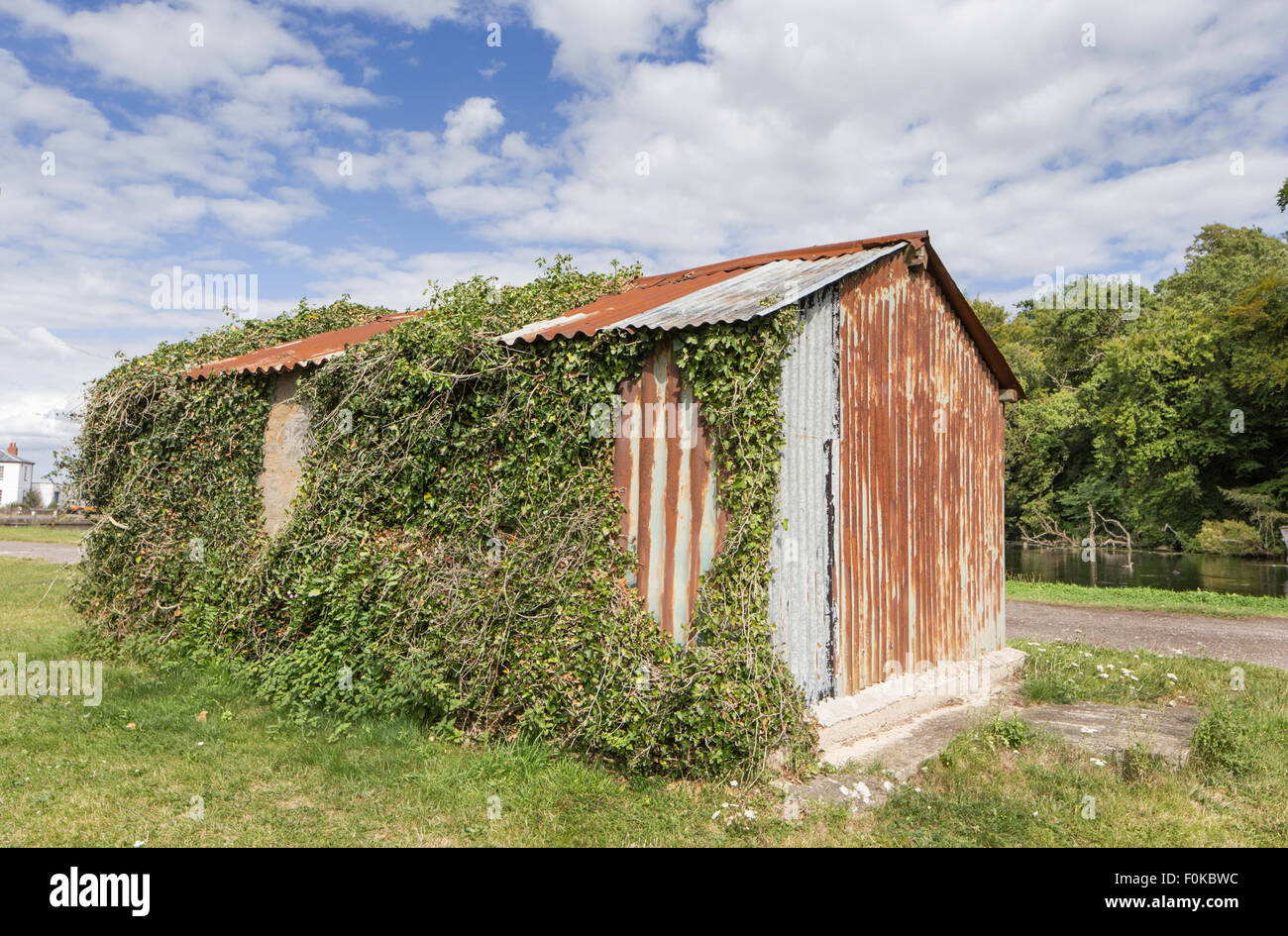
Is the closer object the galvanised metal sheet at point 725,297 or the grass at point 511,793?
the grass at point 511,793

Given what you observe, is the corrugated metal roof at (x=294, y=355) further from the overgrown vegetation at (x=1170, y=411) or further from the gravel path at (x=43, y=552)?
the overgrown vegetation at (x=1170, y=411)

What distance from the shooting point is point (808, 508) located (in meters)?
6.23

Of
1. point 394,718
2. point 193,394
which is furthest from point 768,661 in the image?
point 193,394

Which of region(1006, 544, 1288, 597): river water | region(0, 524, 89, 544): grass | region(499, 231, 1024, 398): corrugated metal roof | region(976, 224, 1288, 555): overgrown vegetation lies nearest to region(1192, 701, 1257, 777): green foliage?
region(499, 231, 1024, 398): corrugated metal roof

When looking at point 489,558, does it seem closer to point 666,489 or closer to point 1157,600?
point 666,489

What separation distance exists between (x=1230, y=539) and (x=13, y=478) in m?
109

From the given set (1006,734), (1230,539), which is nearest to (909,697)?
(1006,734)

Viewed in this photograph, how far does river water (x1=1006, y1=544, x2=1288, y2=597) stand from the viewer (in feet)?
70.8

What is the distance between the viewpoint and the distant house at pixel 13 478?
283 feet

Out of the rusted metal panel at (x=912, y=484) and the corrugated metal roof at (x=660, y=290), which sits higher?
the corrugated metal roof at (x=660, y=290)

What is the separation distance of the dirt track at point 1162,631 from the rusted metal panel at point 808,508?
6713 mm

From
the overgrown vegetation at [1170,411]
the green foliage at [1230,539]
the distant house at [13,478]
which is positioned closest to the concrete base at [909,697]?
the overgrown vegetation at [1170,411]
